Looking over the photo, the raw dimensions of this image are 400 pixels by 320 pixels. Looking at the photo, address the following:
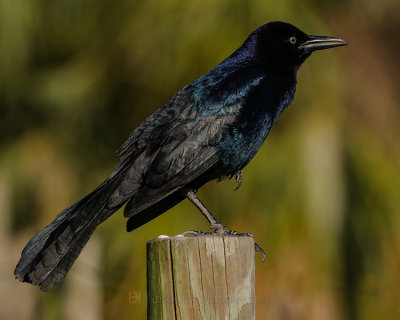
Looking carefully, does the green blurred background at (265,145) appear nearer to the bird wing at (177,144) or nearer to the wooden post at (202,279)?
the bird wing at (177,144)

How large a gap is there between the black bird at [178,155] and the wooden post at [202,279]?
0.73 m

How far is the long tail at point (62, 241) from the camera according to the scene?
14.2ft

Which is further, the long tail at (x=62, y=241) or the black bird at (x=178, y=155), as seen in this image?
the black bird at (x=178, y=155)

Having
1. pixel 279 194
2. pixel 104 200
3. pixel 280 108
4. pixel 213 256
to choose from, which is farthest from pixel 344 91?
A: pixel 213 256

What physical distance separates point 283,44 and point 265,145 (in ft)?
10.8

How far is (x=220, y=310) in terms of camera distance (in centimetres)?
377

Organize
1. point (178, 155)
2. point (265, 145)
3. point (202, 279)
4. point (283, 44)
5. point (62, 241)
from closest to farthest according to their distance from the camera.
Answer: point (202, 279)
point (62, 241)
point (178, 155)
point (283, 44)
point (265, 145)

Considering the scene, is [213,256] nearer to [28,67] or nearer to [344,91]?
[344,91]

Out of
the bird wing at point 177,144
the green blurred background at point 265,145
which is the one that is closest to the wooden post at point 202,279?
the bird wing at point 177,144

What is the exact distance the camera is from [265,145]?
897cm

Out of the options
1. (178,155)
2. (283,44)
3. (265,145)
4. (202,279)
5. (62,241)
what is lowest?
(202,279)

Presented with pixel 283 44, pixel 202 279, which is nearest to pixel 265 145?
pixel 283 44

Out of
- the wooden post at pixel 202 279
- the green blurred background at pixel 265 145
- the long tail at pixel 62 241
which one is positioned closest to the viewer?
the wooden post at pixel 202 279

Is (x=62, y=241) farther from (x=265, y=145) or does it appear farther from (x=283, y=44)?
(x=265, y=145)
